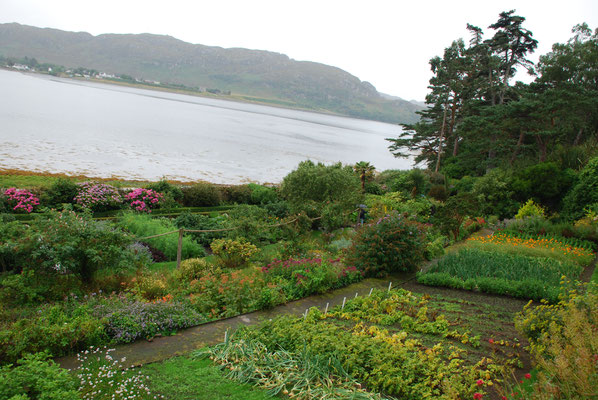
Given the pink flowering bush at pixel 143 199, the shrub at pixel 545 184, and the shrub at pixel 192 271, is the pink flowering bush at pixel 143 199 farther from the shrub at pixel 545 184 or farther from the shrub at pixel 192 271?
the shrub at pixel 545 184

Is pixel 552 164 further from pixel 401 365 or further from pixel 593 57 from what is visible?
pixel 401 365

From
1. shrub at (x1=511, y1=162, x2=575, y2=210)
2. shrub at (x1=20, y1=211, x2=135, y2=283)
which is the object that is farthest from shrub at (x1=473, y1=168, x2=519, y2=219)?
shrub at (x1=20, y1=211, x2=135, y2=283)

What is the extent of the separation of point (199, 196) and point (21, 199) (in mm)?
6711

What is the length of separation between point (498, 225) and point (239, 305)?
13.3 m

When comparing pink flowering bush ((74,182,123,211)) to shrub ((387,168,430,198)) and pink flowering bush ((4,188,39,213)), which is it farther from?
shrub ((387,168,430,198))

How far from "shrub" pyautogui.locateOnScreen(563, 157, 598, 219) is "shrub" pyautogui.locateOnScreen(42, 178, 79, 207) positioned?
19930 mm

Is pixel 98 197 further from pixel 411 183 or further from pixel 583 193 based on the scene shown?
pixel 583 193

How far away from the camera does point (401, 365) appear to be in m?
4.48

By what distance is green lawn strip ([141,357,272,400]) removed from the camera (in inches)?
157

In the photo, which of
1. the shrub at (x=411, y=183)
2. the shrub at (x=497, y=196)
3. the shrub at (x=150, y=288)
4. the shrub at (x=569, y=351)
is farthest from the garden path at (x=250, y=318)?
the shrub at (x=411, y=183)

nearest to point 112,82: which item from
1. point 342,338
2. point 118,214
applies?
point 118,214

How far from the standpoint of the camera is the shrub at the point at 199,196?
17.7 meters

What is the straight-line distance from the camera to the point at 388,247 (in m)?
→ 9.08

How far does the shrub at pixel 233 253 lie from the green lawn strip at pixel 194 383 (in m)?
5.70
